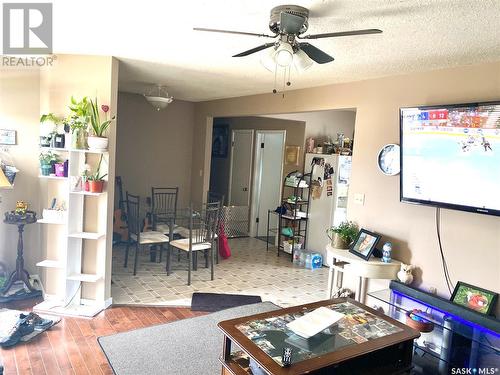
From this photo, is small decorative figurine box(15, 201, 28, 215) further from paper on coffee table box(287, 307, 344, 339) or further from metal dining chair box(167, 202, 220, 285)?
paper on coffee table box(287, 307, 344, 339)

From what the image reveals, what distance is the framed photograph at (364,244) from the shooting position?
344 cm

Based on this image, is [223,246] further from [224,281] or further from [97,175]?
[97,175]

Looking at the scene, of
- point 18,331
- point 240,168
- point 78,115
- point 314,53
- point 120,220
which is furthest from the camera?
point 240,168

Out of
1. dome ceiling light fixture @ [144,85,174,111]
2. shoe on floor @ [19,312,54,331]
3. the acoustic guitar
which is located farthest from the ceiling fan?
the acoustic guitar

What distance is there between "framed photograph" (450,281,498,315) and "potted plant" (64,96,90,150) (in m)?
3.35

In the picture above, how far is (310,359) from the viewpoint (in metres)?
1.98

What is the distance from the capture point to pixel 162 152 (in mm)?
6418

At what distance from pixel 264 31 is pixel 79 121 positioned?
1.86 metres

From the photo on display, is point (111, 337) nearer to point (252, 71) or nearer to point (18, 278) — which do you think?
point (18, 278)

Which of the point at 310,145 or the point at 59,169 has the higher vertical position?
the point at 310,145

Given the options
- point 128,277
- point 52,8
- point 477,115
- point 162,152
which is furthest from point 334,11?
point 162,152

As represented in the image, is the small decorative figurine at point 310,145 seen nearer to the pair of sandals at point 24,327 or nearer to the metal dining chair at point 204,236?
the metal dining chair at point 204,236

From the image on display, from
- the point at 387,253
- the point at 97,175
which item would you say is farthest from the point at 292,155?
the point at 97,175

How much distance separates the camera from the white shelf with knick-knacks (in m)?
3.43
